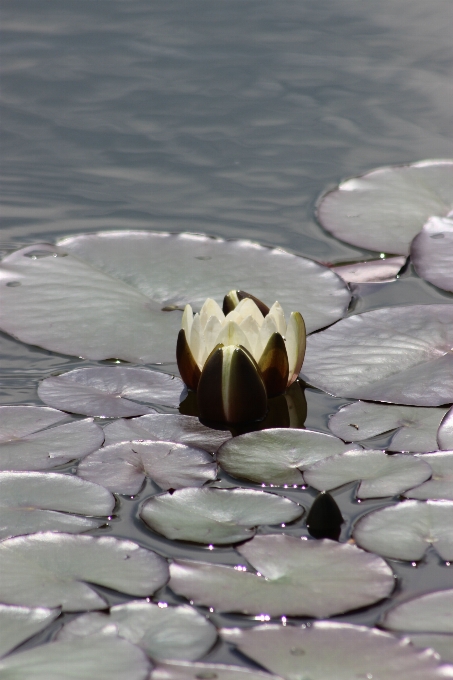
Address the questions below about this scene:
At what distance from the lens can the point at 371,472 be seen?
188cm

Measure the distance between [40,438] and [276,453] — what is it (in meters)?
0.54

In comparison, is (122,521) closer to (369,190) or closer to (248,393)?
(248,393)

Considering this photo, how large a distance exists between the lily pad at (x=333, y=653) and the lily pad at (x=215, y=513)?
0.26 m

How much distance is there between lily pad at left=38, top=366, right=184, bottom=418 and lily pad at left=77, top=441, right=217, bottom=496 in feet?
0.58

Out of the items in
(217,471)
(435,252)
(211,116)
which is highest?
(211,116)

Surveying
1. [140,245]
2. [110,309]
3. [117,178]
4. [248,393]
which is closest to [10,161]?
[117,178]

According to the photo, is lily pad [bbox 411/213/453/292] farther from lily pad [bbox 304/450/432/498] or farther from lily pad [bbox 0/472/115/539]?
lily pad [bbox 0/472/115/539]

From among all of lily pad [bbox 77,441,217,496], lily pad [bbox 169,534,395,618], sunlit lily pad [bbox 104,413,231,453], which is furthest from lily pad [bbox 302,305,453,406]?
lily pad [bbox 169,534,395,618]

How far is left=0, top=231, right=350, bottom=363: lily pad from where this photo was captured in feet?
7.99

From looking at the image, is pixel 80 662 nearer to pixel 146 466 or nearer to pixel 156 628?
pixel 156 628

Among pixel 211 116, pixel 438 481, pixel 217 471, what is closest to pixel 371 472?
pixel 438 481

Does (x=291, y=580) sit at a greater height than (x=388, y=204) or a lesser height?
lesser

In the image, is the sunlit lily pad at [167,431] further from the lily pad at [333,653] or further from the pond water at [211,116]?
the lily pad at [333,653]

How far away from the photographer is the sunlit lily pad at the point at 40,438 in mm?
1939
